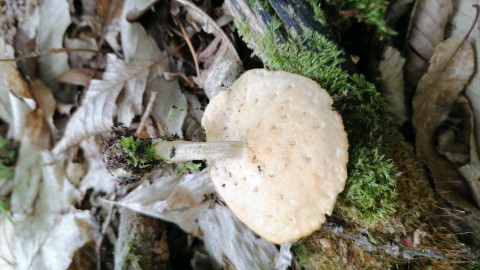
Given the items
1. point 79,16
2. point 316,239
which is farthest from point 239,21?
point 79,16

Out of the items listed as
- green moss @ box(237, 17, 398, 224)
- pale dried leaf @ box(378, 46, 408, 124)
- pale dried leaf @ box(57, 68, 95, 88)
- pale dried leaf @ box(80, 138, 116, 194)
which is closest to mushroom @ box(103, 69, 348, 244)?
green moss @ box(237, 17, 398, 224)

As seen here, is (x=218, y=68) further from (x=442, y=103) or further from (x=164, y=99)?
(x=442, y=103)

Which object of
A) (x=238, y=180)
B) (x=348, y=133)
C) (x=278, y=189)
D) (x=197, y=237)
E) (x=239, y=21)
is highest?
(x=239, y=21)

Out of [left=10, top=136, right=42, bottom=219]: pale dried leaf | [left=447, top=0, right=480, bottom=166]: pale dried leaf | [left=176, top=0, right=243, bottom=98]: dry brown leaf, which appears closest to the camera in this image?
[left=447, top=0, right=480, bottom=166]: pale dried leaf

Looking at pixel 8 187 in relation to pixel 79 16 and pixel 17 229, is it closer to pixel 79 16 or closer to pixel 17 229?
pixel 17 229

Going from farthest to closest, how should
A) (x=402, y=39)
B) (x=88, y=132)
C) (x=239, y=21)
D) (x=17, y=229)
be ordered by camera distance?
(x=17, y=229) < (x=88, y=132) < (x=402, y=39) < (x=239, y=21)

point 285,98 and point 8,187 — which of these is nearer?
point 285,98

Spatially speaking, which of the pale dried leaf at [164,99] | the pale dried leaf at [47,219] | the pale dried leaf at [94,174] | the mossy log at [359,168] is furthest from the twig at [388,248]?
the pale dried leaf at [47,219]

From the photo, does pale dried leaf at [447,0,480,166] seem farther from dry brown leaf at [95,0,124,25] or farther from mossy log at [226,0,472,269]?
dry brown leaf at [95,0,124,25]
